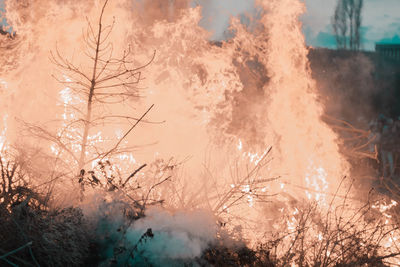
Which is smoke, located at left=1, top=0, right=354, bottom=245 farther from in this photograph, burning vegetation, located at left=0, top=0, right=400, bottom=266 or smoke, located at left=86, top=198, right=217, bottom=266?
smoke, located at left=86, top=198, right=217, bottom=266

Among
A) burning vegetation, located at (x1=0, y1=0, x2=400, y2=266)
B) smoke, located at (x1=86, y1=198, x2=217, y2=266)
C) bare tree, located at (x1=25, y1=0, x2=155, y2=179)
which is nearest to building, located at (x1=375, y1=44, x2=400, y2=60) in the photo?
burning vegetation, located at (x1=0, y1=0, x2=400, y2=266)

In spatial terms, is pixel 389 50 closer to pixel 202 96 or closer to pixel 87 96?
pixel 202 96

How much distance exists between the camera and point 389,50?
81.3 feet

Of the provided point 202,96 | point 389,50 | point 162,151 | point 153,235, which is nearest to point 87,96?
point 162,151

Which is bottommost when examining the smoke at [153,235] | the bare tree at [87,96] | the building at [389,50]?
the smoke at [153,235]

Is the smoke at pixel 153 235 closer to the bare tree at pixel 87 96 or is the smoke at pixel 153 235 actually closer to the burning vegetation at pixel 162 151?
the burning vegetation at pixel 162 151

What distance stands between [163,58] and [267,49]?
6.68 ft

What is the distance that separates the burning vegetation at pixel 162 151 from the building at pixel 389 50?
2071 centimetres

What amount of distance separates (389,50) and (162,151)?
24.5m

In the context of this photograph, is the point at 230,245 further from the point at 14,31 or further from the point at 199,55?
the point at 14,31

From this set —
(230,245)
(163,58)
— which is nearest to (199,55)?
(163,58)

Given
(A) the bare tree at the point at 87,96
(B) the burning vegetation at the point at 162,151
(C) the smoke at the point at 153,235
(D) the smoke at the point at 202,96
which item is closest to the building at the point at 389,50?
(B) the burning vegetation at the point at 162,151

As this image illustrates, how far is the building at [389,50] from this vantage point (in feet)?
79.7

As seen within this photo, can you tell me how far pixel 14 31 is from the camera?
5.47 m
